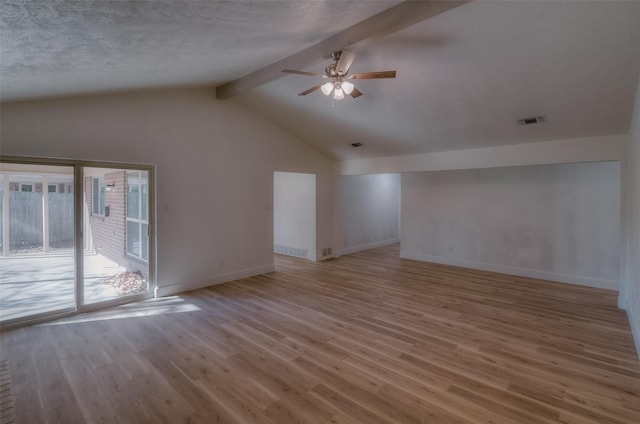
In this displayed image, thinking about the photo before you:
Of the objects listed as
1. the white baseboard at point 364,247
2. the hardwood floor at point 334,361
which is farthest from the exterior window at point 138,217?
the white baseboard at point 364,247

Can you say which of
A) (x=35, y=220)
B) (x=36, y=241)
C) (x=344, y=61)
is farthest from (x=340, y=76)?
(x=36, y=241)

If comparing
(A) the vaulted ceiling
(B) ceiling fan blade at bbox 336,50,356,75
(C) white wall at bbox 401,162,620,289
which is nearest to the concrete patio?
(A) the vaulted ceiling

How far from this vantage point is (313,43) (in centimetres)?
365

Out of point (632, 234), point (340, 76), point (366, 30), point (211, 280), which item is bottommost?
point (211, 280)

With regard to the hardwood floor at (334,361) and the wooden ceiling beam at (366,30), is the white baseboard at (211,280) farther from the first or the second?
the wooden ceiling beam at (366,30)

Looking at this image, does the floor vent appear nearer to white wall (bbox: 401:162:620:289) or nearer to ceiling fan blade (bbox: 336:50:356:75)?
white wall (bbox: 401:162:620:289)

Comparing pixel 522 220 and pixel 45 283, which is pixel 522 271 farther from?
pixel 45 283

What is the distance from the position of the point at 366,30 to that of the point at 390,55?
677mm

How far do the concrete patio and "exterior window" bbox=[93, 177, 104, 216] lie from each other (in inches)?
24.1

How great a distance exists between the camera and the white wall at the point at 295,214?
7.56 m

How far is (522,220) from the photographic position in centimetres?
621

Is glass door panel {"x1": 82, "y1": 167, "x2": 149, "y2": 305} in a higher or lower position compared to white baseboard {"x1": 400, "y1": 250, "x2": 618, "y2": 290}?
higher

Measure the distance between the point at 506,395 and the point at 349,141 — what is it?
198 inches

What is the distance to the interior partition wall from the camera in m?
3.81
